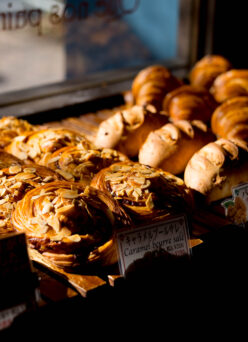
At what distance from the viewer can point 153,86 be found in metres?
2.67

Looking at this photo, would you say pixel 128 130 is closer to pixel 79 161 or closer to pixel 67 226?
pixel 79 161

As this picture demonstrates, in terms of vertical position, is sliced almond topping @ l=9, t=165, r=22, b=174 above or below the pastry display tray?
above

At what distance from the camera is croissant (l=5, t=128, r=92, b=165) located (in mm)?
1887

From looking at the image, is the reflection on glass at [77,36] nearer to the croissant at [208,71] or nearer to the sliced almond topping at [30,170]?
the croissant at [208,71]

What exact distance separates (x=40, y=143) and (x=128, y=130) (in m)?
0.39

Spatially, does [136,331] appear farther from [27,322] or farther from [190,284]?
[27,322]

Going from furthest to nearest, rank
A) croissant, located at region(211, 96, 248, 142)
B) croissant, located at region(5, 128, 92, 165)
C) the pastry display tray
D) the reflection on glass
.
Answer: the reflection on glass
croissant, located at region(211, 96, 248, 142)
croissant, located at region(5, 128, 92, 165)
the pastry display tray

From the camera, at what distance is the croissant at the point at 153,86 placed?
2.64 meters

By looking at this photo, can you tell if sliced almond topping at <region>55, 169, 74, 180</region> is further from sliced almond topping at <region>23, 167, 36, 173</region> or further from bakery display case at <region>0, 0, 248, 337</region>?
sliced almond topping at <region>23, 167, 36, 173</region>

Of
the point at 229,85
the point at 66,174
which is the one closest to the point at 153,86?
the point at 229,85

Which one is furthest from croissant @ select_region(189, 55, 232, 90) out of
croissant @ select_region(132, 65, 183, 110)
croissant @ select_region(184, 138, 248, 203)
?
croissant @ select_region(184, 138, 248, 203)

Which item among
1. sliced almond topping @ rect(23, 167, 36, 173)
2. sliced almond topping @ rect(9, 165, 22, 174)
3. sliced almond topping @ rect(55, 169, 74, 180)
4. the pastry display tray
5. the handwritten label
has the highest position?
sliced almond topping @ rect(9, 165, 22, 174)

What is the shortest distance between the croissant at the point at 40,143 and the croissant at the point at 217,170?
398 mm

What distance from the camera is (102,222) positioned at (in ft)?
4.60
